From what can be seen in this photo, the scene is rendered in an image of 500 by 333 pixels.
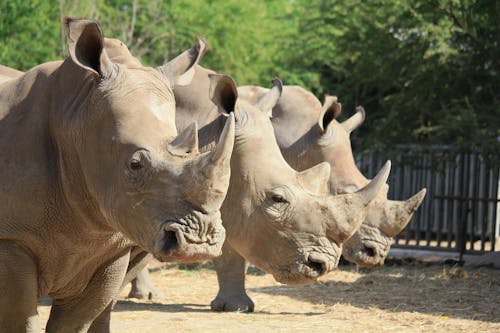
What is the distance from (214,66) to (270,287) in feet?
37.8

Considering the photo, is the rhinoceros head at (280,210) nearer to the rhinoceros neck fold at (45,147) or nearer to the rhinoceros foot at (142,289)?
the rhinoceros neck fold at (45,147)

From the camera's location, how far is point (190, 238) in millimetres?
3678

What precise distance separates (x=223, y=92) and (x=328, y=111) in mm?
2492

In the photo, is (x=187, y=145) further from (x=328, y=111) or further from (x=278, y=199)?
(x=328, y=111)

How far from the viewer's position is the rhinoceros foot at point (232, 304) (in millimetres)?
7840

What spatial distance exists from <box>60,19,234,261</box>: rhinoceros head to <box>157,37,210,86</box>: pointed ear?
99 millimetres

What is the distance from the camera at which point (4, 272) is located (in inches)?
166

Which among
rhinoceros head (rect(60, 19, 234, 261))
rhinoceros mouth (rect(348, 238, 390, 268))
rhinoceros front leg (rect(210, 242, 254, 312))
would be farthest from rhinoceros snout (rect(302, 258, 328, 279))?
rhinoceros front leg (rect(210, 242, 254, 312))

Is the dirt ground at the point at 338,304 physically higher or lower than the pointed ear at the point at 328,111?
lower

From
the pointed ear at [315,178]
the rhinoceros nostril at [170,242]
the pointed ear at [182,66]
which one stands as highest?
the pointed ear at [182,66]

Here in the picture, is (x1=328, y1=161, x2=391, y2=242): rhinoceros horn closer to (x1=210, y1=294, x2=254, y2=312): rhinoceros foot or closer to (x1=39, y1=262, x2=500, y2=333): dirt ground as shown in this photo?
(x1=39, y1=262, x2=500, y2=333): dirt ground

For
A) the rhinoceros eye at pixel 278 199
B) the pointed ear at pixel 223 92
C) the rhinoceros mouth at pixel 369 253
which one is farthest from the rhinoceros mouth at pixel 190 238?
the rhinoceros mouth at pixel 369 253

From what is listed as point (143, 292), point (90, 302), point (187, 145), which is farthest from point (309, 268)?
point (143, 292)

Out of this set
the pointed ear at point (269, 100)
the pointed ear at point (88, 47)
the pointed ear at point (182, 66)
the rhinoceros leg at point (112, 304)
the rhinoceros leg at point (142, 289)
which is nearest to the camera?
the pointed ear at point (88, 47)
